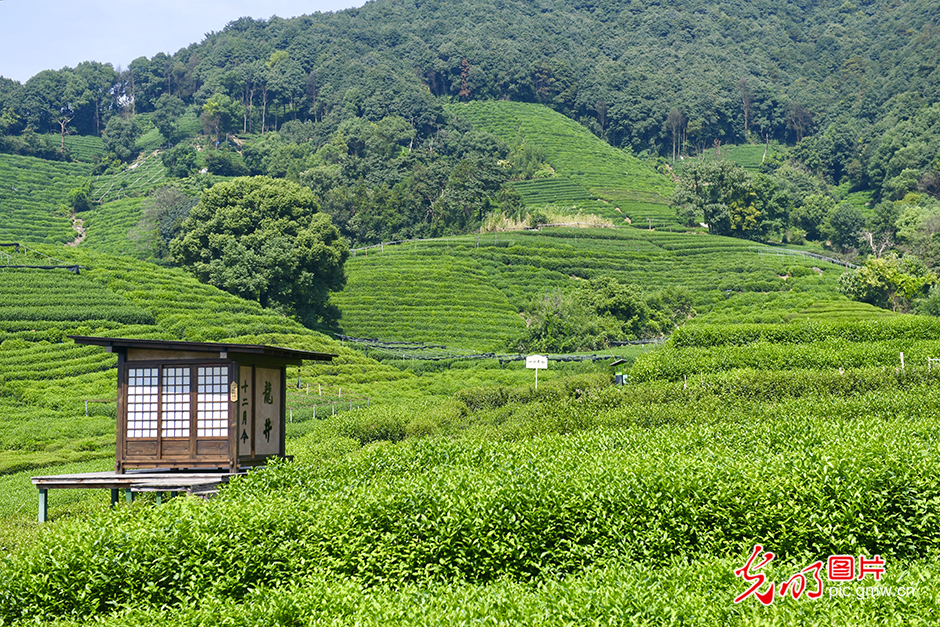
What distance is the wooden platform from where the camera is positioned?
15560 millimetres

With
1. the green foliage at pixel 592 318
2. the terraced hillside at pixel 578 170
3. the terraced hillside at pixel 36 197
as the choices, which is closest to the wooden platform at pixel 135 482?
the green foliage at pixel 592 318

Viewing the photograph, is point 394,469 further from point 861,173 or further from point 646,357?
point 861,173

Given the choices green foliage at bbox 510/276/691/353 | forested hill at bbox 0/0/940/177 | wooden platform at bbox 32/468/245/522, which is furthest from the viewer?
forested hill at bbox 0/0/940/177

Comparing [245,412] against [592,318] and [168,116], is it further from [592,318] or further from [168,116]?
[168,116]

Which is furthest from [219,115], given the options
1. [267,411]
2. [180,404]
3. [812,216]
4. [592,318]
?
[180,404]

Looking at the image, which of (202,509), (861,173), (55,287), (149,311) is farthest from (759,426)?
(861,173)

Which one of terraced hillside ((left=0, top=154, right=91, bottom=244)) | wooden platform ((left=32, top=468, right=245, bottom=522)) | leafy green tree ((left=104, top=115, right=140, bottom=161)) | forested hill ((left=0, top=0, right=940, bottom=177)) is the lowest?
wooden platform ((left=32, top=468, right=245, bottom=522))

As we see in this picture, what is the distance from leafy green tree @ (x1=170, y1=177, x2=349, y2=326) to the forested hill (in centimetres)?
6159

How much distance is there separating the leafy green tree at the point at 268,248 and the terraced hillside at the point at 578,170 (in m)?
37.1

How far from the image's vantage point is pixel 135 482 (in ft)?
52.7

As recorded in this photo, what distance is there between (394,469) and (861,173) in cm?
11133

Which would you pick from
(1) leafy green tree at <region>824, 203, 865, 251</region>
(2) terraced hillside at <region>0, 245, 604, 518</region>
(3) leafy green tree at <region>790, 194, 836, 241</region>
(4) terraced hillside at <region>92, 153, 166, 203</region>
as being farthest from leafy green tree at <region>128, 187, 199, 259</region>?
(1) leafy green tree at <region>824, 203, 865, 251</region>

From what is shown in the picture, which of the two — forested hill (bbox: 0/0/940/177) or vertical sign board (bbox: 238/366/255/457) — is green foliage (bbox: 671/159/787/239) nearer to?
forested hill (bbox: 0/0/940/177)

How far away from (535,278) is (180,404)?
5046 cm
